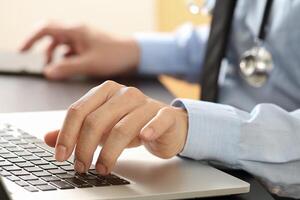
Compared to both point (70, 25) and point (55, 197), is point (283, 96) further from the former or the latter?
point (55, 197)

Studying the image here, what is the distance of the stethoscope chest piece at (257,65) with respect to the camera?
1.01 metres

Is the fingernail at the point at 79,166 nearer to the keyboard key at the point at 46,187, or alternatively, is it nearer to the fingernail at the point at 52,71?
the keyboard key at the point at 46,187

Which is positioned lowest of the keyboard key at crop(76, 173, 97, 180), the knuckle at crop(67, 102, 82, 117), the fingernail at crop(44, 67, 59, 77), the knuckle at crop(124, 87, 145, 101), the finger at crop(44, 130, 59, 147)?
the fingernail at crop(44, 67, 59, 77)

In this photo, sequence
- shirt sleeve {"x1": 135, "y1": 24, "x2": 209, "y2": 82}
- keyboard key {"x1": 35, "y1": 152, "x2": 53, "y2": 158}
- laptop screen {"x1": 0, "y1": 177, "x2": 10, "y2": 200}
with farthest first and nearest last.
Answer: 1. shirt sleeve {"x1": 135, "y1": 24, "x2": 209, "y2": 82}
2. keyboard key {"x1": 35, "y1": 152, "x2": 53, "y2": 158}
3. laptop screen {"x1": 0, "y1": 177, "x2": 10, "y2": 200}

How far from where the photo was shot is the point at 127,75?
1255 mm

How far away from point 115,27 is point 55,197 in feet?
5.88

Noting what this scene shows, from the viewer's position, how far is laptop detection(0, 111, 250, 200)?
1.78 feet

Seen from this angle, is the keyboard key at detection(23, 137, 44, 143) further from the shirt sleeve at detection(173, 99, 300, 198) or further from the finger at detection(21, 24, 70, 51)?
the finger at detection(21, 24, 70, 51)

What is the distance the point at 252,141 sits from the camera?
0.70 meters

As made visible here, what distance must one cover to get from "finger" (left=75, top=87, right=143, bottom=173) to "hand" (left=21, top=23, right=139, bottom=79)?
55 cm

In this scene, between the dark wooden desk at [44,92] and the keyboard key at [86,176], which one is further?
the dark wooden desk at [44,92]

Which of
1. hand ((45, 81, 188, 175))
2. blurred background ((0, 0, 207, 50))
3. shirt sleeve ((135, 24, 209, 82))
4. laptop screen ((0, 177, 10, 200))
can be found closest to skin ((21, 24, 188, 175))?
hand ((45, 81, 188, 175))

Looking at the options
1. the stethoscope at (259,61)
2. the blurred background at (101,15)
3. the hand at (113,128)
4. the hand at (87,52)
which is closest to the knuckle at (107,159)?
the hand at (113,128)

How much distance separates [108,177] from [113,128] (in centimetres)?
5
